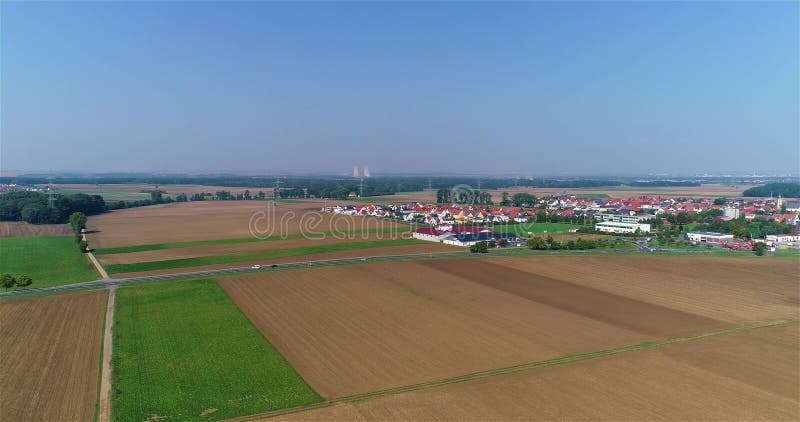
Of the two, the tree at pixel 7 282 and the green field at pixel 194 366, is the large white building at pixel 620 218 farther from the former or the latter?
the tree at pixel 7 282

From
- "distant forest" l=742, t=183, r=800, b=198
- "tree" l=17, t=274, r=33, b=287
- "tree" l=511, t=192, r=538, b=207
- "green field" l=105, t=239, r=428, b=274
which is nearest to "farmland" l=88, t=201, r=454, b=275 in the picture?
"green field" l=105, t=239, r=428, b=274

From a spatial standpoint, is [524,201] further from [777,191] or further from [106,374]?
[106,374]

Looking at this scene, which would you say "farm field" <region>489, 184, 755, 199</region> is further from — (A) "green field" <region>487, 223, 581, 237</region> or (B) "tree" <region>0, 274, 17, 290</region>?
(B) "tree" <region>0, 274, 17, 290</region>

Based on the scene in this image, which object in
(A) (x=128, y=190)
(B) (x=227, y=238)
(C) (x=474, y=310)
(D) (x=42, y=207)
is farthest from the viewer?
(A) (x=128, y=190)

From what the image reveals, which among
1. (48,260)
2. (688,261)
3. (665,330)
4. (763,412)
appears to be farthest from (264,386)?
(688,261)

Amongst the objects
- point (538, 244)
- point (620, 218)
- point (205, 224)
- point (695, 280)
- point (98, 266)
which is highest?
point (620, 218)

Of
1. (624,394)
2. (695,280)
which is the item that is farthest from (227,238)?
(624,394)

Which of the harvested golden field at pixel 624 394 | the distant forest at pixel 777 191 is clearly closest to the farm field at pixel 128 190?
the harvested golden field at pixel 624 394
